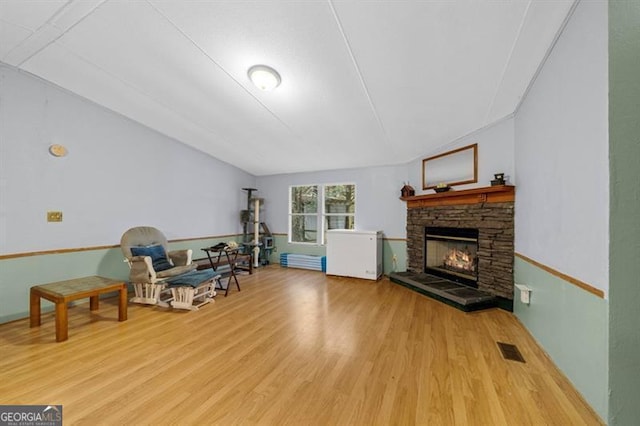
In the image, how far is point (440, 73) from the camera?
7.52ft

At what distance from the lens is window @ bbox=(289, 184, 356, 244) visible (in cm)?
547

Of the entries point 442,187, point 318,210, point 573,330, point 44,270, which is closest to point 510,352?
point 573,330

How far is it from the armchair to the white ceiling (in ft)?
5.99

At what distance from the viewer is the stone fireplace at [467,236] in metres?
3.01

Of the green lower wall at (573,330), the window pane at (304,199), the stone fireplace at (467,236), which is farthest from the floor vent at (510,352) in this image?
the window pane at (304,199)

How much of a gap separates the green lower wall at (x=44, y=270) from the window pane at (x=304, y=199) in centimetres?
343

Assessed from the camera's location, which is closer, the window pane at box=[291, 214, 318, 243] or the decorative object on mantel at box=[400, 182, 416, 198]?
the decorative object on mantel at box=[400, 182, 416, 198]

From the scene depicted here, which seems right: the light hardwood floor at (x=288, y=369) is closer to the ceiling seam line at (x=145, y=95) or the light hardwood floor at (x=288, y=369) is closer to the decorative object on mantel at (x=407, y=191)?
the decorative object on mantel at (x=407, y=191)

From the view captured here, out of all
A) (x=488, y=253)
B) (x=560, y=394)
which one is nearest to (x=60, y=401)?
(x=560, y=394)

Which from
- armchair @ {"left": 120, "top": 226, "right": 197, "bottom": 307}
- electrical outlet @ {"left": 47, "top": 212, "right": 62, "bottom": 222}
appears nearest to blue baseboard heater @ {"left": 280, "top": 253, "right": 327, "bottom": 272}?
armchair @ {"left": 120, "top": 226, "right": 197, "bottom": 307}

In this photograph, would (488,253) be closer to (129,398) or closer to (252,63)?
(252,63)

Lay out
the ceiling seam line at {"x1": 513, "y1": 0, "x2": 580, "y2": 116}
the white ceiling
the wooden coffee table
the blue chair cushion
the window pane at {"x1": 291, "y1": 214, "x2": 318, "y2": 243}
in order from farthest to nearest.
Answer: the window pane at {"x1": 291, "y1": 214, "x2": 318, "y2": 243}, the blue chair cushion, the wooden coffee table, the white ceiling, the ceiling seam line at {"x1": 513, "y1": 0, "x2": 580, "y2": 116}
